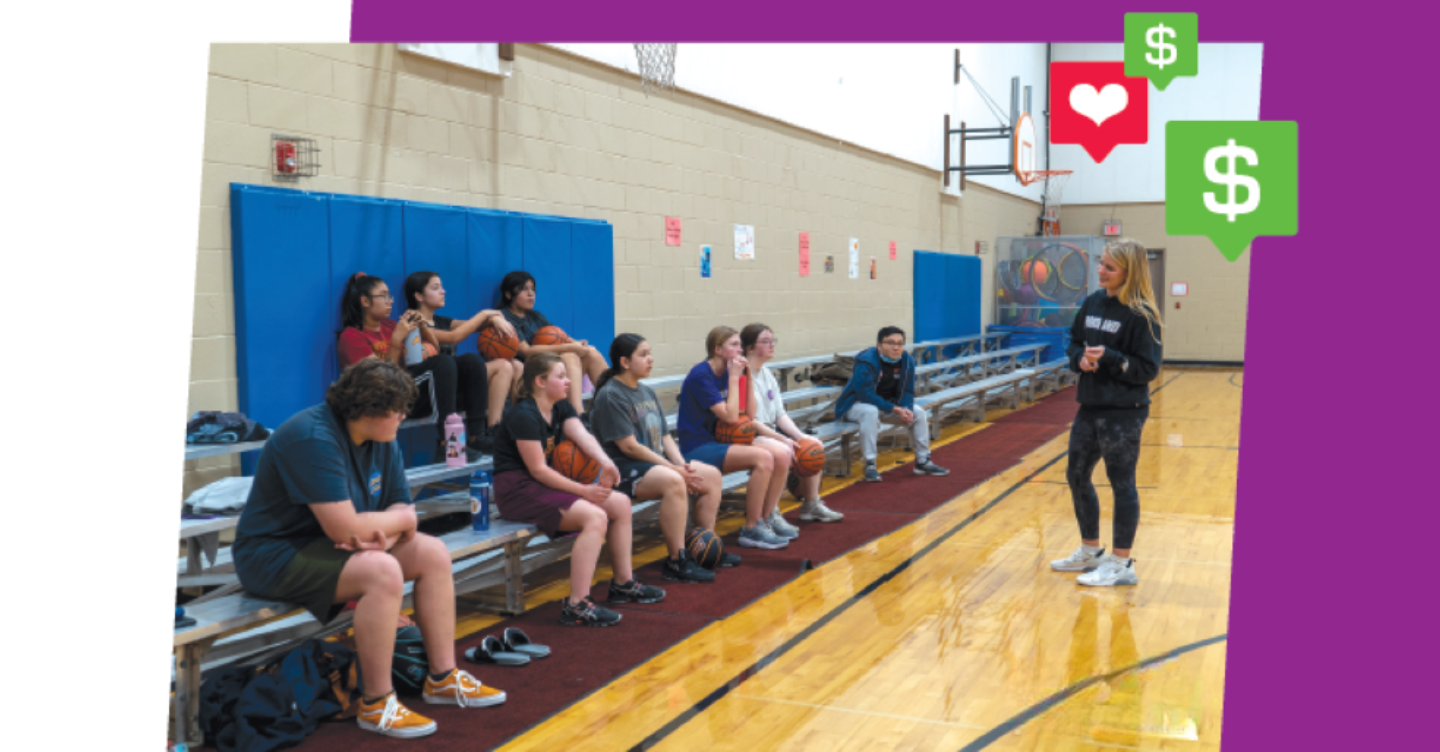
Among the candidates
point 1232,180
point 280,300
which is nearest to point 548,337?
point 280,300

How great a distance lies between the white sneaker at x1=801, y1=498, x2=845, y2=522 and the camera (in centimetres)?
650

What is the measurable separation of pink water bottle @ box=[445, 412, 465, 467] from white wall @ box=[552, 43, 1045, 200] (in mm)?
2672

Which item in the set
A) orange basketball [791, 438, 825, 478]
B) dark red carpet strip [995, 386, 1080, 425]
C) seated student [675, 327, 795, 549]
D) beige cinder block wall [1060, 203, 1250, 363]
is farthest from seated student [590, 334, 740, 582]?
beige cinder block wall [1060, 203, 1250, 363]

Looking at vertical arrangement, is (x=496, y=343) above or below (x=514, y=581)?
above

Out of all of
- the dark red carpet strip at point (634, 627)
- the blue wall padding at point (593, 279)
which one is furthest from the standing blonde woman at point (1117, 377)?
the blue wall padding at point (593, 279)

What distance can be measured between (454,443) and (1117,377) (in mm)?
3079

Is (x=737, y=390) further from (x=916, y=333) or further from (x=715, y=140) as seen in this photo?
(x=916, y=333)

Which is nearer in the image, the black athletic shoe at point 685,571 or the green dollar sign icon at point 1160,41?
the green dollar sign icon at point 1160,41

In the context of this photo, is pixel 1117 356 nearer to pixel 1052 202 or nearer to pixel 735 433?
pixel 735 433

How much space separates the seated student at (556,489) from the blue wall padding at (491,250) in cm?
161

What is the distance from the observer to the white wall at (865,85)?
8.35 m

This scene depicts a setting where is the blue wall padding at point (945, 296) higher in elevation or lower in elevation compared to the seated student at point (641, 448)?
higher

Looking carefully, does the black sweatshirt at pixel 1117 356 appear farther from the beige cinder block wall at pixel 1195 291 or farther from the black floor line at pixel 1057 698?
the beige cinder block wall at pixel 1195 291

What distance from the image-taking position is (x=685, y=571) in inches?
202
